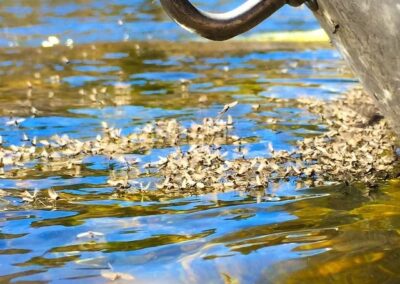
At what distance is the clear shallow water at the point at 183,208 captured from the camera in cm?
349

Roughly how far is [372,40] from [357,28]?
0.10m

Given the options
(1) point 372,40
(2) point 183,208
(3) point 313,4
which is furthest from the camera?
(2) point 183,208

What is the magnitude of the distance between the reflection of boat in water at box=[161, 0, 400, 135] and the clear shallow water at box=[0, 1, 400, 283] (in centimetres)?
71

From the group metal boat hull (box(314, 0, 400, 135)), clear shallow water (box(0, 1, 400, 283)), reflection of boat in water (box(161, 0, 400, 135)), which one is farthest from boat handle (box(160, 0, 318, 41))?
clear shallow water (box(0, 1, 400, 283))

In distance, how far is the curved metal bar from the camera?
367 centimetres

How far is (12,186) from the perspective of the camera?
4.84 metres

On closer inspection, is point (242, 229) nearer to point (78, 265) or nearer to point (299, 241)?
point (299, 241)

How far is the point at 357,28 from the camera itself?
363cm

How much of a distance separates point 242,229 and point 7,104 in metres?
4.32

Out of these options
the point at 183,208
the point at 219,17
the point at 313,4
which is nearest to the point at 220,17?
the point at 219,17

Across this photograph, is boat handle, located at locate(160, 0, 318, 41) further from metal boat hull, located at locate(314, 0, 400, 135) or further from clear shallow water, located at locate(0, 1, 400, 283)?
clear shallow water, located at locate(0, 1, 400, 283)

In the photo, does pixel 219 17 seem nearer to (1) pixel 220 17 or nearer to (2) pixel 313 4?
(1) pixel 220 17

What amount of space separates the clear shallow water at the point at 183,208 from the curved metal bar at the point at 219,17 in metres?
0.96

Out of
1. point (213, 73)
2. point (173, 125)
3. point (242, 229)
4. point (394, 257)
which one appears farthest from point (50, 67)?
point (394, 257)
